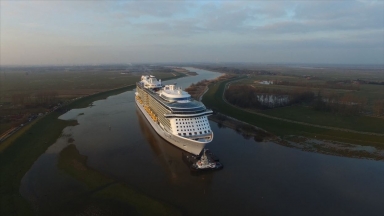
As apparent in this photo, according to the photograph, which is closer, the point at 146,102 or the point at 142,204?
the point at 142,204

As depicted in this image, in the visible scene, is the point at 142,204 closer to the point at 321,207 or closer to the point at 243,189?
the point at 243,189

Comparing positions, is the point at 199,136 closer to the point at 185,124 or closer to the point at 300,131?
the point at 185,124

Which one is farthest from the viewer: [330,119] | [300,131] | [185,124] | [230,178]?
[330,119]

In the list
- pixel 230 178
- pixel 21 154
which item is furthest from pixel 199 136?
pixel 21 154

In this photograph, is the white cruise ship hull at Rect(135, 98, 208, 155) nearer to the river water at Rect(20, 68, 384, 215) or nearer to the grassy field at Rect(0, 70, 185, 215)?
the river water at Rect(20, 68, 384, 215)

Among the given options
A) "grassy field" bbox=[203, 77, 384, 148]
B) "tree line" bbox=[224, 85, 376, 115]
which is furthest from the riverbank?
"tree line" bbox=[224, 85, 376, 115]

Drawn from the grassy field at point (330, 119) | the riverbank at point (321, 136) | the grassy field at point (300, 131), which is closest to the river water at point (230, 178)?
the riverbank at point (321, 136)

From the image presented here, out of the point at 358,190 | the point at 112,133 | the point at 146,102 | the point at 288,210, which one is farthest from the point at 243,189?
the point at 146,102
